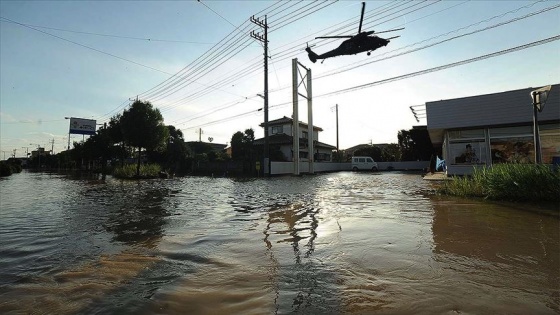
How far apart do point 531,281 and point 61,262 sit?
551 cm

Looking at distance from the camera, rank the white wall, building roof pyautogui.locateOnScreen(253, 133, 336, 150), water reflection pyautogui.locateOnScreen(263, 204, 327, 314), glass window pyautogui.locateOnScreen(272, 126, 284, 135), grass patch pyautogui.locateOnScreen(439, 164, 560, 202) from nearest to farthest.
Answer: water reflection pyautogui.locateOnScreen(263, 204, 327, 314)
grass patch pyautogui.locateOnScreen(439, 164, 560, 202)
the white wall
building roof pyautogui.locateOnScreen(253, 133, 336, 150)
glass window pyautogui.locateOnScreen(272, 126, 284, 135)

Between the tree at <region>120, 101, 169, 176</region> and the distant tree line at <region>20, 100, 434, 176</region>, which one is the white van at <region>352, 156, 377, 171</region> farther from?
the tree at <region>120, 101, 169, 176</region>

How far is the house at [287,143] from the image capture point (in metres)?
39.3

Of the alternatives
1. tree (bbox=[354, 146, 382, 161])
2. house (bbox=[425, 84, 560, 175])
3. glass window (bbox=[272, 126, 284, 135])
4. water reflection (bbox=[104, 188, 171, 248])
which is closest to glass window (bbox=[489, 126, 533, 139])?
house (bbox=[425, 84, 560, 175])

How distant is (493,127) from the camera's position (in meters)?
17.2

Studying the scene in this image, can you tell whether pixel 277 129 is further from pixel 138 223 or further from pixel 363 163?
pixel 138 223

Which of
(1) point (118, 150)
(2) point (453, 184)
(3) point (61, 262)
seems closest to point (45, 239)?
(3) point (61, 262)

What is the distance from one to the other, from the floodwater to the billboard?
45.0 metres

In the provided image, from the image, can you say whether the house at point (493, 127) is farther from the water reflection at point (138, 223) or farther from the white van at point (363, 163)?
the white van at point (363, 163)

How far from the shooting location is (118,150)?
41.6m

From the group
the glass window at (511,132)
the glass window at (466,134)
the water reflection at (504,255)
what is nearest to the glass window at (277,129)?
the glass window at (466,134)

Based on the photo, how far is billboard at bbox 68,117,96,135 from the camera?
44.7 metres

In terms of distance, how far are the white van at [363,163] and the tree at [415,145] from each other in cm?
642

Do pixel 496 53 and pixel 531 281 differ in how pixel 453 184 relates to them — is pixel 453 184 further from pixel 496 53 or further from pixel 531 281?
pixel 531 281
